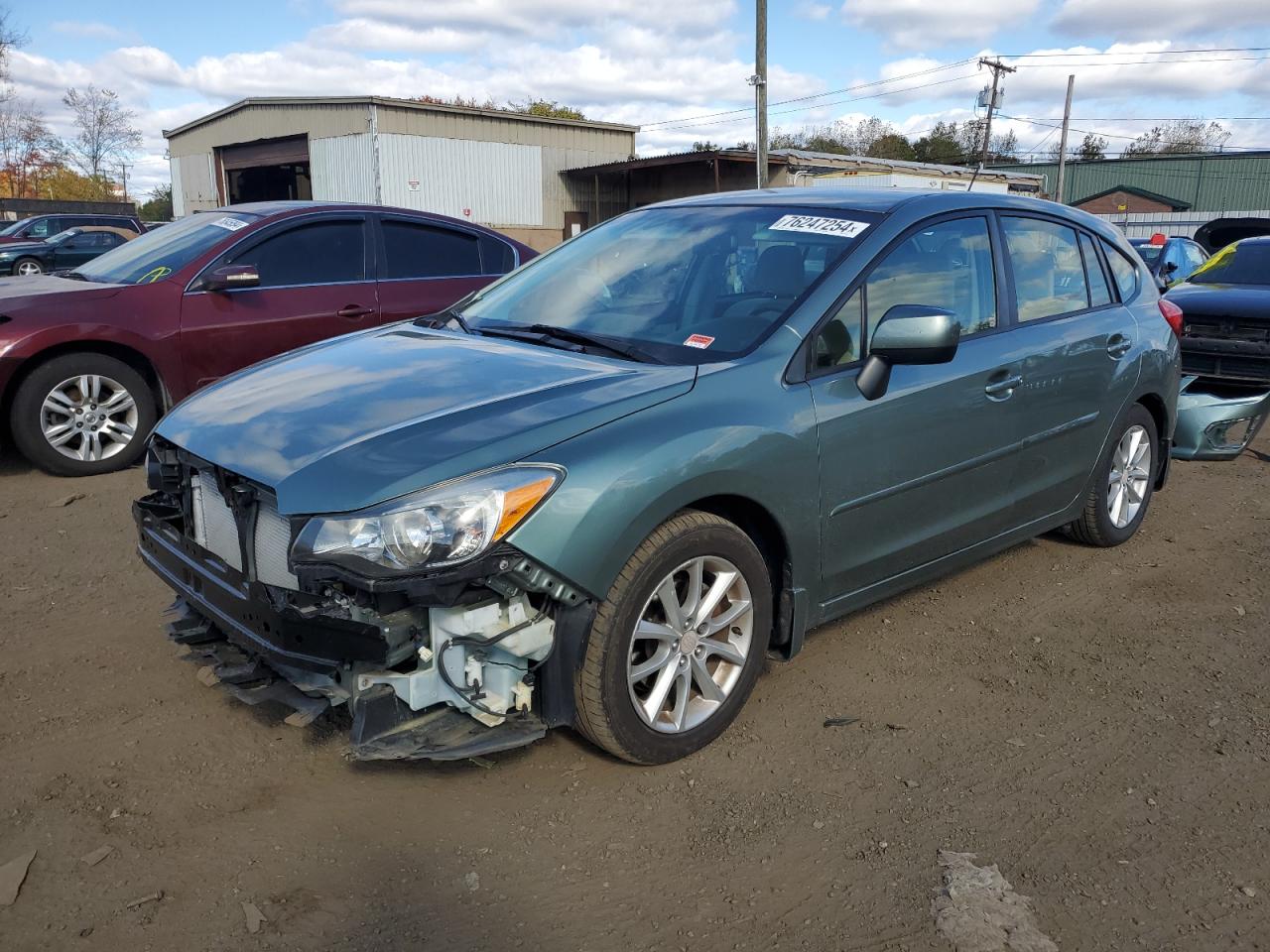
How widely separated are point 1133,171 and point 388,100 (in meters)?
45.4

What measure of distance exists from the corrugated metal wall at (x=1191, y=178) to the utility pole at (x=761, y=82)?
3486 centimetres

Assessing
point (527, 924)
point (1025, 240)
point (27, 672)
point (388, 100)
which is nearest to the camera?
point (527, 924)

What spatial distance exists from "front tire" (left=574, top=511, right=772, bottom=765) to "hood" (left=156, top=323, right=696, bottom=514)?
1.46ft

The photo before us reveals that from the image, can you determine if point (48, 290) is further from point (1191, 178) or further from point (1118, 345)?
point (1191, 178)

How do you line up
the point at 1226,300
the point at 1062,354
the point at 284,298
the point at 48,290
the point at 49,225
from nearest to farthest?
the point at 1062,354
the point at 48,290
the point at 284,298
the point at 1226,300
the point at 49,225

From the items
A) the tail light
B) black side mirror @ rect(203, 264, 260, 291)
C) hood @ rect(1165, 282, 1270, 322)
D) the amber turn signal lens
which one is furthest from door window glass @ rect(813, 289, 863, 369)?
hood @ rect(1165, 282, 1270, 322)

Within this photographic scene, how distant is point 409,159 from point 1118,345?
83.2ft

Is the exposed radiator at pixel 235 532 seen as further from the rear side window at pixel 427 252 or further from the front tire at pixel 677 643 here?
the rear side window at pixel 427 252

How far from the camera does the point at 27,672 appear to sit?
370cm

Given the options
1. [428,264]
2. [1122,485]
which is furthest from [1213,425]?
[428,264]

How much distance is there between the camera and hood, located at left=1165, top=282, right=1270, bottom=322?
24.7ft

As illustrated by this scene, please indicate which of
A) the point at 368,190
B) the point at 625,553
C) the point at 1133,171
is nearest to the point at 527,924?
the point at 625,553

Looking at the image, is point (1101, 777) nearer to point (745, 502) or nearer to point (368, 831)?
point (745, 502)

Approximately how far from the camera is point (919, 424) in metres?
3.66
